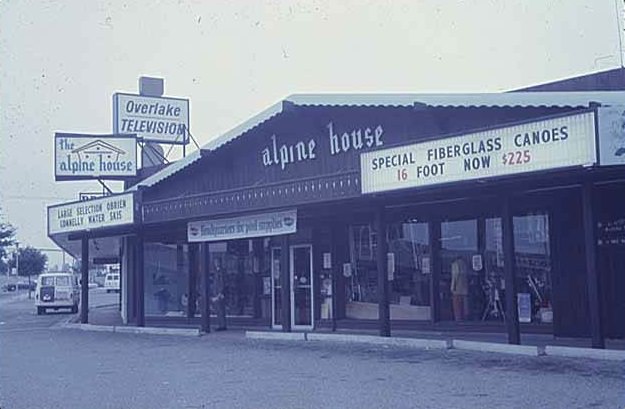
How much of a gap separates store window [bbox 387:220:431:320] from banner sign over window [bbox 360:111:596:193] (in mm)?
3493

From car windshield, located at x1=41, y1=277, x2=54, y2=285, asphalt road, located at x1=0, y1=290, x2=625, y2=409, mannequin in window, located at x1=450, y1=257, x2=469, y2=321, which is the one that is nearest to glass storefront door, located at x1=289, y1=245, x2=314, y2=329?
asphalt road, located at x1=0, y1=290, x2=625, y2=409

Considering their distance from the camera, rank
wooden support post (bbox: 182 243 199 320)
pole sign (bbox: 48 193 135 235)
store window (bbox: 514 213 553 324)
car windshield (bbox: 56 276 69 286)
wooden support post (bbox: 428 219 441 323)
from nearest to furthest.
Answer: store window (bbox: 514 213 553 324)
wooden support post (bbox: 428 219 441 323)
pole sign (bbox: 48 193 135 235)
wooden support post (bbox: 182 243 199 320)
car windshield (bbox: 56 276 69 286)

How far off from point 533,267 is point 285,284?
573cm

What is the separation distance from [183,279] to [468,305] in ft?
33.7

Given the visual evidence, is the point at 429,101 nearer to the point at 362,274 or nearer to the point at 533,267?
the point at 533,267

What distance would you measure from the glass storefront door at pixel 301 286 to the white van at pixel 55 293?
23493 millimetres

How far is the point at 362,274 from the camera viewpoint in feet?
70.9

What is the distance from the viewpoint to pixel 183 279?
26812 mm

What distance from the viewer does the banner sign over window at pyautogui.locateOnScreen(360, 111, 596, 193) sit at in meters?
13.6

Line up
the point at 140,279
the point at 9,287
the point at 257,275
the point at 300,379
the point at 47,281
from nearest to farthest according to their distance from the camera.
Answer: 1. the point at 300,379
2. the point at 257,275
3. the point at 140,279
4. the point at 47,281
5. the point at 9,287

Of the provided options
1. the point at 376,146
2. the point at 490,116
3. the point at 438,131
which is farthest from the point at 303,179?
the point at 490,116

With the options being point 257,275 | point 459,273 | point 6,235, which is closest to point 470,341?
point 459,273

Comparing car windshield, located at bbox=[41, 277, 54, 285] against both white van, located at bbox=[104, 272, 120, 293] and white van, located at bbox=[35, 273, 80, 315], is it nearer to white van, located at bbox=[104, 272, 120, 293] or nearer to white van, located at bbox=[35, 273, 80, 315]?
white van, located at bbox=[35, 273, 80, 315]

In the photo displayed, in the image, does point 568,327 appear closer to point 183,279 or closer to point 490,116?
point 490,116
